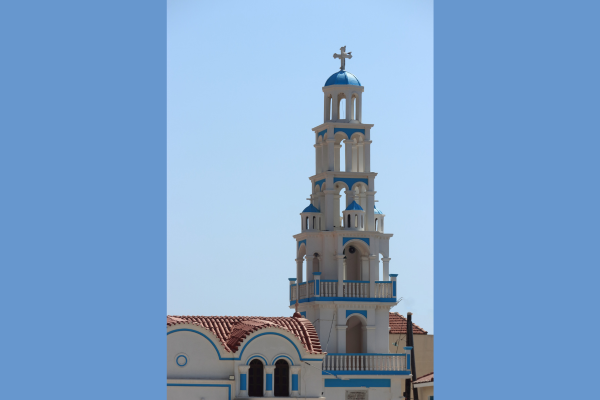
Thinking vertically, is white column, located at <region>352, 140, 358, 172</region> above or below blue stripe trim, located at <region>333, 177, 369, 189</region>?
above

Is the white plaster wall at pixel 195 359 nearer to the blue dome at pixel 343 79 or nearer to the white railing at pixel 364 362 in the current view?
the white railing at pixel 364 362

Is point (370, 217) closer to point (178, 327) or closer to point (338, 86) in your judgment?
point (338, 86)

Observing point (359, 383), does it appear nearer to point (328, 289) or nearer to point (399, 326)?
point (328, 289)

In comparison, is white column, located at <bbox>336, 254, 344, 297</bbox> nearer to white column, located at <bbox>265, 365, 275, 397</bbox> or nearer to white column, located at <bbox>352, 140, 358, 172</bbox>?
white column, located at <bbox>352, 140, 358, 172</bbox>

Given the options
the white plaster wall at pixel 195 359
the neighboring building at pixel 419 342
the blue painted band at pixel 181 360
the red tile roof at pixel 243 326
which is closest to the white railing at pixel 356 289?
the red tile roof at pixel 243 326

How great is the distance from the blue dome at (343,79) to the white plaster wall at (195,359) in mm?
11835

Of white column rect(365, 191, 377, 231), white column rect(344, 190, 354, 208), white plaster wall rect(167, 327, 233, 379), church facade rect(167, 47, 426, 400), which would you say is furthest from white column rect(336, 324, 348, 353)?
white plaster wall rect(167, 327, 233, 379)

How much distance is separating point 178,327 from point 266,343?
2.89 metres

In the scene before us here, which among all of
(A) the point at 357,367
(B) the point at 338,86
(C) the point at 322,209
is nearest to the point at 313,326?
(A) the point at 357,367

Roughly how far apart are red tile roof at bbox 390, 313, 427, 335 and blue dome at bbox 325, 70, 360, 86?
1089 cm

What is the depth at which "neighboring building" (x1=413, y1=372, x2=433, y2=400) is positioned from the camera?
156 ft

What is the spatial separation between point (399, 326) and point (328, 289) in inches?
297

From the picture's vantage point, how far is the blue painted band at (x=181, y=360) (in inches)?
1550

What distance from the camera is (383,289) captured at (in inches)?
1825
